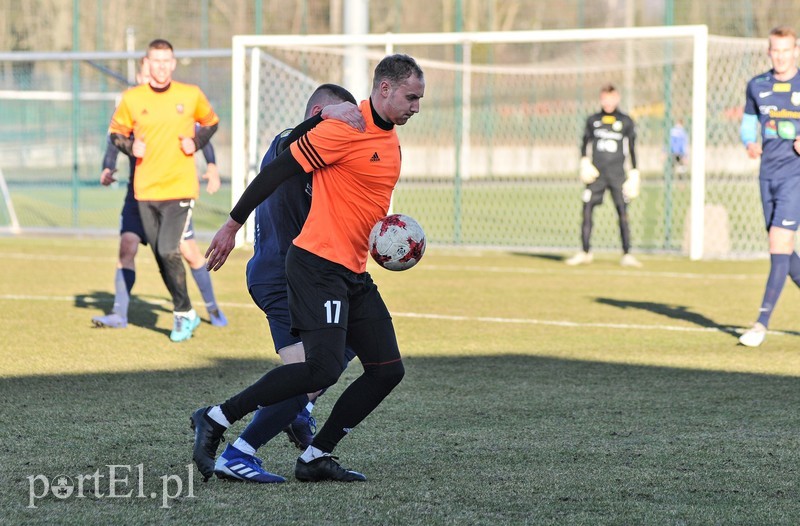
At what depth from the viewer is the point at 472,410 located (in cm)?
662

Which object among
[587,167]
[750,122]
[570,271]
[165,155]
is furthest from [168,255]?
[587,167]

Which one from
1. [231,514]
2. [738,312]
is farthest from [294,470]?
[738,312]

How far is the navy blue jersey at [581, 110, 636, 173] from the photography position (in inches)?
589

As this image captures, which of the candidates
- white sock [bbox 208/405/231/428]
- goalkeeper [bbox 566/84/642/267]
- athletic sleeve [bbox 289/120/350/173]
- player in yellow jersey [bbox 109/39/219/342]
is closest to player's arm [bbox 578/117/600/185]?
goalkeeper [bbox 566/84/642/267]

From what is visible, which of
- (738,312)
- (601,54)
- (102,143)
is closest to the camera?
(738,312)

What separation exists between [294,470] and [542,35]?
10550 millimetres

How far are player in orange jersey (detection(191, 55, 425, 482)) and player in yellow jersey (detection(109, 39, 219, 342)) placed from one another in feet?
13.8

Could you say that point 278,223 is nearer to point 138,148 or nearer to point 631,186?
point 138,148

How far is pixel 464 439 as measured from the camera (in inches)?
231

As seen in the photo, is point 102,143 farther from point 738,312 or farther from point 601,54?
point 738,312

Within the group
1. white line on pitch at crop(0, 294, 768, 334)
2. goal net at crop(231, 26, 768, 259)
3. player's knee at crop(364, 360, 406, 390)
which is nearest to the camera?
player's knee at crop(364, 360, 406, 390)

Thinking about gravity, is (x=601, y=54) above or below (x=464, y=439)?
above

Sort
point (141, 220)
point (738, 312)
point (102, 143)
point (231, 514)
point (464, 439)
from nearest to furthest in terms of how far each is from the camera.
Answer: point (231, 514) → point (464, 439) → point (141, 220) → point (738, 312) → point (102, 143)

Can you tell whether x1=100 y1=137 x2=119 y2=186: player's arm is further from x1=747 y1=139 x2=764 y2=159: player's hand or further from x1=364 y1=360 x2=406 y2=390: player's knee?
x1=364 y1=360 x2=406 y2=390: player's knee
